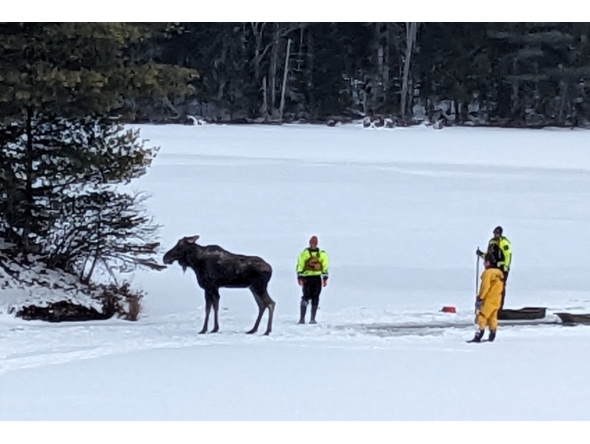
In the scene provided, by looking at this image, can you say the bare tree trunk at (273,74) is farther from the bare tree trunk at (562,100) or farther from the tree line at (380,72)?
the bare tree trunk at (562,100)

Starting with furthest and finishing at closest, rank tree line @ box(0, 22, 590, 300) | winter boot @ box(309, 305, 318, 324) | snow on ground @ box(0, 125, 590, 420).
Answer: tree line @ box(0, 22, 590, 300) → winter boot @ box(309, 305, 318, 324) → snow on ground @ box(0, 125, 590, 420)

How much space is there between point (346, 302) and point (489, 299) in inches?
257

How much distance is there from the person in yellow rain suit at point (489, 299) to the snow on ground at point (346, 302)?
0.39m

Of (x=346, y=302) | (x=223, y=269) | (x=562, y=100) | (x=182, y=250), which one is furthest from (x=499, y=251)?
(x=562, y=100)

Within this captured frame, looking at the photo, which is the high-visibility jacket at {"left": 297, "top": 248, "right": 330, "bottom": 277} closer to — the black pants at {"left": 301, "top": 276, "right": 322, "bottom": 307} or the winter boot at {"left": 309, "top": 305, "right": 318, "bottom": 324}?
the black pants at {"left": 301, "top": 276, "right": 322, "bottom": 307}

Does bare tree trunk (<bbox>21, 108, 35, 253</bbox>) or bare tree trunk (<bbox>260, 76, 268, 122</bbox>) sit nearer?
bare tree trunk (<bbox>21, 108, 35, 253</bbox>)

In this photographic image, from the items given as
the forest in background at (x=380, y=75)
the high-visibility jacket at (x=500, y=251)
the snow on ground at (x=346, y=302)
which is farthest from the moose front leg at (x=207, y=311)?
the forest in background at (x=380, y=75)

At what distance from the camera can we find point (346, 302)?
67.2 feet

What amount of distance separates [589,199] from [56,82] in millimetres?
20790

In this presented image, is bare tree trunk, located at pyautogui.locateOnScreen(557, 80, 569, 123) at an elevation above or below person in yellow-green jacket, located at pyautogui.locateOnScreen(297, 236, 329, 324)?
above

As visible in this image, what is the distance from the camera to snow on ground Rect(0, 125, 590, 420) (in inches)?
456

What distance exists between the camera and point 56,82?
54.6 ft

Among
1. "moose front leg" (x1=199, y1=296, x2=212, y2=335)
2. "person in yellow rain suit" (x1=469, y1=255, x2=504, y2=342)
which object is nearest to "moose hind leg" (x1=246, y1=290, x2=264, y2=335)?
"moose front leg" (x1=199, y1=296, x2=212, y2=335)

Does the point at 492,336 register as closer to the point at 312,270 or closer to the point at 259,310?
the point at 312,270
